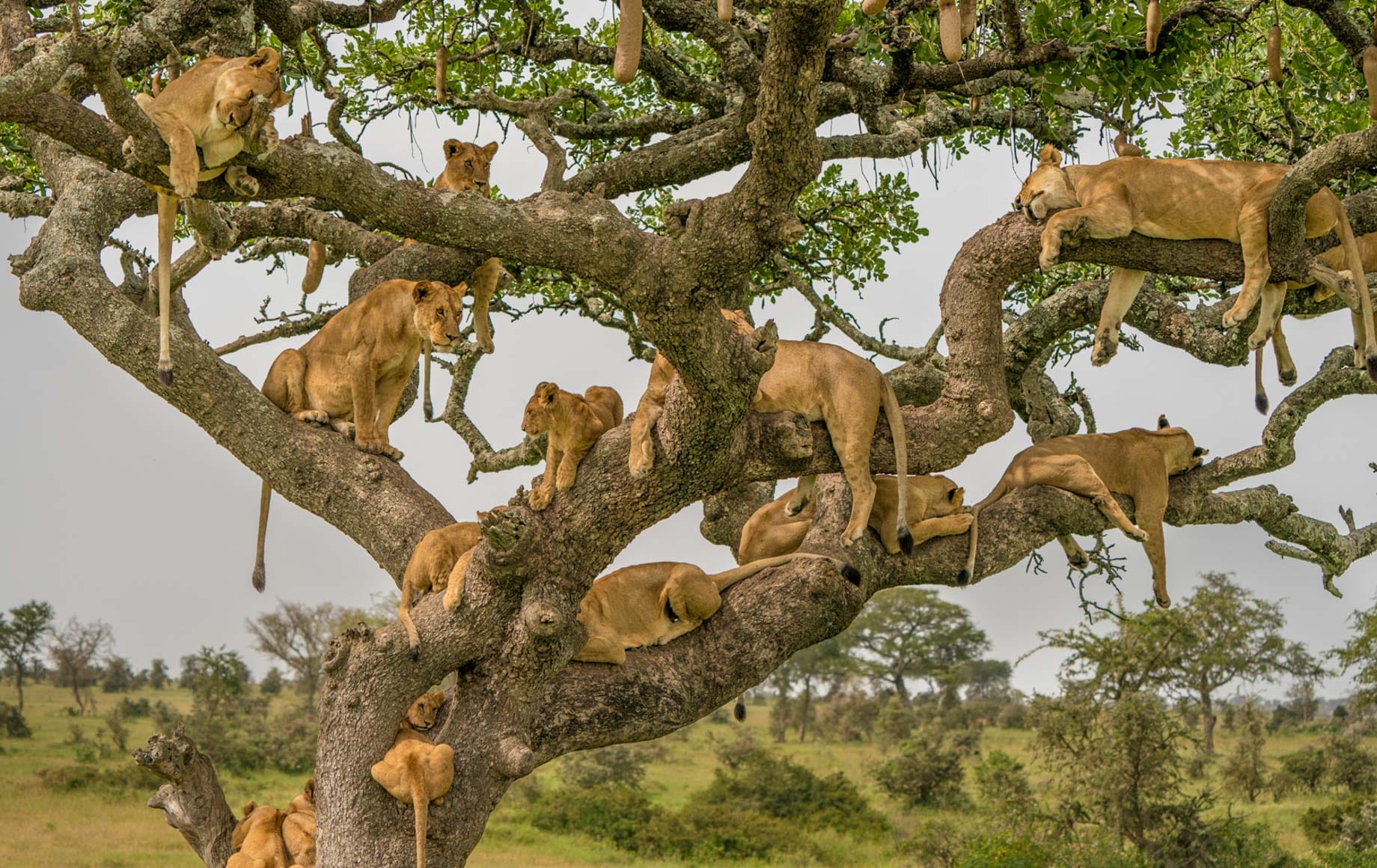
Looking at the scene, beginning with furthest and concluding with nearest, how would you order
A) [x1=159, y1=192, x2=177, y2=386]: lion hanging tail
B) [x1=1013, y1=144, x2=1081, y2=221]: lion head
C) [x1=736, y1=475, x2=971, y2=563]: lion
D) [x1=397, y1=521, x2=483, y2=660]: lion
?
1. [x1=736, y1=475, x2=971, y2=563]: lion
2. [x1=1013, y1=144, x2=1081, y2=221]: lion head
3. [x1=397, y1=521, x2=483, y2=660]: lion
4. [x1=159, y1=192, x2=177, y2=386]: lion hanging tail

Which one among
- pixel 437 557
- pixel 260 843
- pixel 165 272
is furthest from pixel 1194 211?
→ pixel 260 843

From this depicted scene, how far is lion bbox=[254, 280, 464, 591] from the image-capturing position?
6.55 m

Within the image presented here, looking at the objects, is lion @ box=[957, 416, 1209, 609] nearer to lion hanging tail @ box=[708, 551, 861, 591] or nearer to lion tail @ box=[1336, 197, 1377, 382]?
lion hanging tail @ box=[708, 551, 861, 591]

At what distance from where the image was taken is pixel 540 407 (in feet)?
18.1

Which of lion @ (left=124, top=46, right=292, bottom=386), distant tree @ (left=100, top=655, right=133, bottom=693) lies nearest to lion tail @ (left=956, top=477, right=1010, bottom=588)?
lion @ (left=124, top=46, right=292, bottom=386)

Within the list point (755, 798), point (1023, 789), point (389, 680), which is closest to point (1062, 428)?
point (389, 680)

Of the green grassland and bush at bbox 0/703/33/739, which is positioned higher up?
bush at bbox 0/703/33/739

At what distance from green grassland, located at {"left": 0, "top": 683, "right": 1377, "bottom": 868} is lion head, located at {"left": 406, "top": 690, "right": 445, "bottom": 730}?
1209 centimetres

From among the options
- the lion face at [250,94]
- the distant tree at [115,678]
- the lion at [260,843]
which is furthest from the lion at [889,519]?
the distant tree at [115,678]

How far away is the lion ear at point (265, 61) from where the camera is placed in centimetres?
539

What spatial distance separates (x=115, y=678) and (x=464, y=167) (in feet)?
115

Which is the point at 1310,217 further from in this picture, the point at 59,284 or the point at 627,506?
the point at 59,284

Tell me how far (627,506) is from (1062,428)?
11.9ft

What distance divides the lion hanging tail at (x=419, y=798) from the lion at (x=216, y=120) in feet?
7.57
